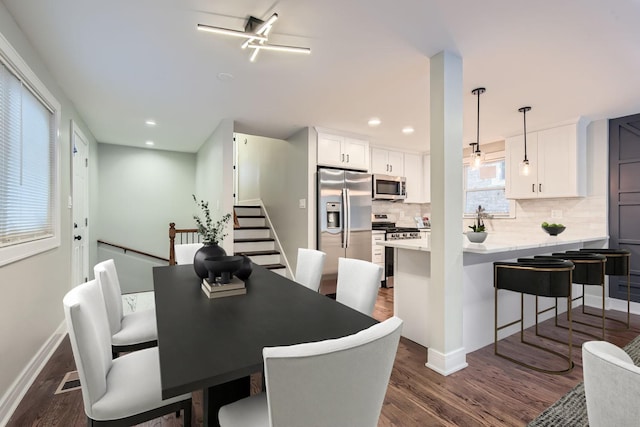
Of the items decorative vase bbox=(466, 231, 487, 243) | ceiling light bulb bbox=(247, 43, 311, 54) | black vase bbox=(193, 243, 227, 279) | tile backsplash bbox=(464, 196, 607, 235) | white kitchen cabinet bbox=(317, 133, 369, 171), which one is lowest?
black vase bbox=(193, 243, 227, 279)

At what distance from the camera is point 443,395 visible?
77.8 inches

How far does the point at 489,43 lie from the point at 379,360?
241 centimetres

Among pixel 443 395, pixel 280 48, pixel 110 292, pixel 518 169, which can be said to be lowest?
pixel 443 395

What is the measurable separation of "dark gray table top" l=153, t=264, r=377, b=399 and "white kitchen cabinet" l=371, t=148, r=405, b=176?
401cm

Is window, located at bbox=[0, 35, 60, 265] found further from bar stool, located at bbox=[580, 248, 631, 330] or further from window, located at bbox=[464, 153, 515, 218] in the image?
window, located at bbox=[464, 153, 515, 218]

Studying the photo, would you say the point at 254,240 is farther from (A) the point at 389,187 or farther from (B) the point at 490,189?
(B) the point at 490,189

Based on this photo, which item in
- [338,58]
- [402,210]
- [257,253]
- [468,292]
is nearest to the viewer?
[338,58]

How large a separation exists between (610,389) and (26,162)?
3431mm

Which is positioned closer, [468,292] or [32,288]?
[32,288]

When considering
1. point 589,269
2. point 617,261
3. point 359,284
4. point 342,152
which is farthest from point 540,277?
point 342,152

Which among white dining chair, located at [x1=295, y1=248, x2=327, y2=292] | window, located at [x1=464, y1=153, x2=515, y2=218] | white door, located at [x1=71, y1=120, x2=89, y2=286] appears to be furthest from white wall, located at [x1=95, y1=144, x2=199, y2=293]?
window, located at [x1=464, y1=153, x2=515, y2=218]

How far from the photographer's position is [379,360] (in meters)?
0.76

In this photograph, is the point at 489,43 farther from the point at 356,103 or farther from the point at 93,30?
the point at 93,30

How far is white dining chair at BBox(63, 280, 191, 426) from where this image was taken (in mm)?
1022
